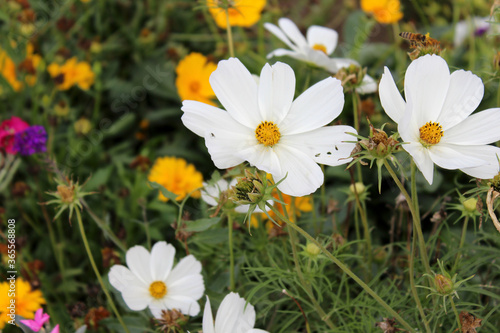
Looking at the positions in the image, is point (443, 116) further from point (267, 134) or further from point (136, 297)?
point (136, 297)

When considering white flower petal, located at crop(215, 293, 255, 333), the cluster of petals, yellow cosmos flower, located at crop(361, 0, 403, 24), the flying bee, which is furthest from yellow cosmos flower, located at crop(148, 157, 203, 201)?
yellow cosmos flower, located at crop(361, 0, 403, 24)

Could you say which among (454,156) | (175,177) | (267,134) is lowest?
(454,156)

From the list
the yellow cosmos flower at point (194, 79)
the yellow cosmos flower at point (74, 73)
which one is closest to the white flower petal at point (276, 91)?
the yellow cosmos flower at point (194, 79)

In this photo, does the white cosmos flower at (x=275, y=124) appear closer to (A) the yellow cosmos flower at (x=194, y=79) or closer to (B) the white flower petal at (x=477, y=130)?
(B) the white flower petal at (x=477, y=130)

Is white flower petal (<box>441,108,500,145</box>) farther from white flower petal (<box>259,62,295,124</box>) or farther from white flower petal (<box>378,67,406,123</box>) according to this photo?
white flower petal (<box>259,62,295,124</box>)

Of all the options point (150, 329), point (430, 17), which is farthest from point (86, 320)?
point (430, 17)

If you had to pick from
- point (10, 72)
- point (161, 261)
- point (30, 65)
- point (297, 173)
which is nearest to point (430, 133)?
point (297, 173)

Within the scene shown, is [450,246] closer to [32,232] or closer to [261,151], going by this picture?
[261,151]
